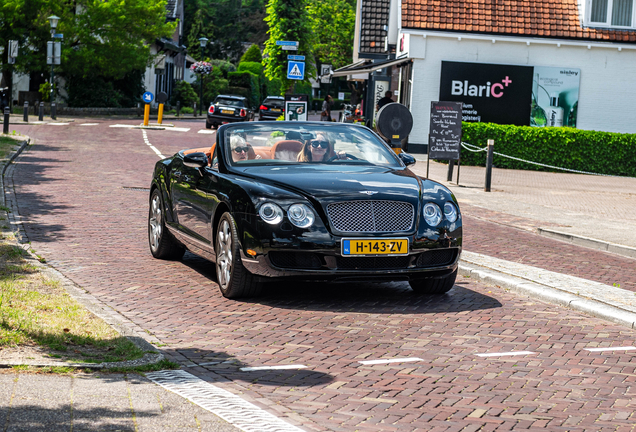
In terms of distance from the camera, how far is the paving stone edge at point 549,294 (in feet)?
23.4

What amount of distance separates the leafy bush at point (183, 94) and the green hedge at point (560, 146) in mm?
39051

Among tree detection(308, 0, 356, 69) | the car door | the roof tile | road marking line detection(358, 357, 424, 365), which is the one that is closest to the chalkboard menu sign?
the roof tile

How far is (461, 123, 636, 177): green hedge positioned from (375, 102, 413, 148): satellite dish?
636 centimetres

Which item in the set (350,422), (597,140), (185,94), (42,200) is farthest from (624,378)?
(185,94)

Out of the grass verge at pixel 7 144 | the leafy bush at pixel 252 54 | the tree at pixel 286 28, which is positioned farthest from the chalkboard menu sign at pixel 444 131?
the leafy bush at pixel 252 54

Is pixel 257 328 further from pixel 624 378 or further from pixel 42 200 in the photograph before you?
pixel 42 200

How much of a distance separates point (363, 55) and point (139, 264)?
31951 mm

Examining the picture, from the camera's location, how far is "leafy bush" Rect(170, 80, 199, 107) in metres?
61.0

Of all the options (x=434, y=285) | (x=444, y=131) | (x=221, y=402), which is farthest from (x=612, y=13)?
(x=221, y=402)

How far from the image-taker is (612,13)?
29.2 metres

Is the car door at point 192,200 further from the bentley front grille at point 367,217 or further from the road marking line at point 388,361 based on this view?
the road marking line at point 388,361

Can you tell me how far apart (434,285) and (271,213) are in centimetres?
171

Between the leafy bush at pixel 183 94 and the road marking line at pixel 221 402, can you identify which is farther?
the leafy bush at pixel 183 94

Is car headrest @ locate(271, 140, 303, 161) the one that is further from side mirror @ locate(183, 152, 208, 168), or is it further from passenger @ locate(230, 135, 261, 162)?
side mirror @ locate(183, 152, 208, 168)
